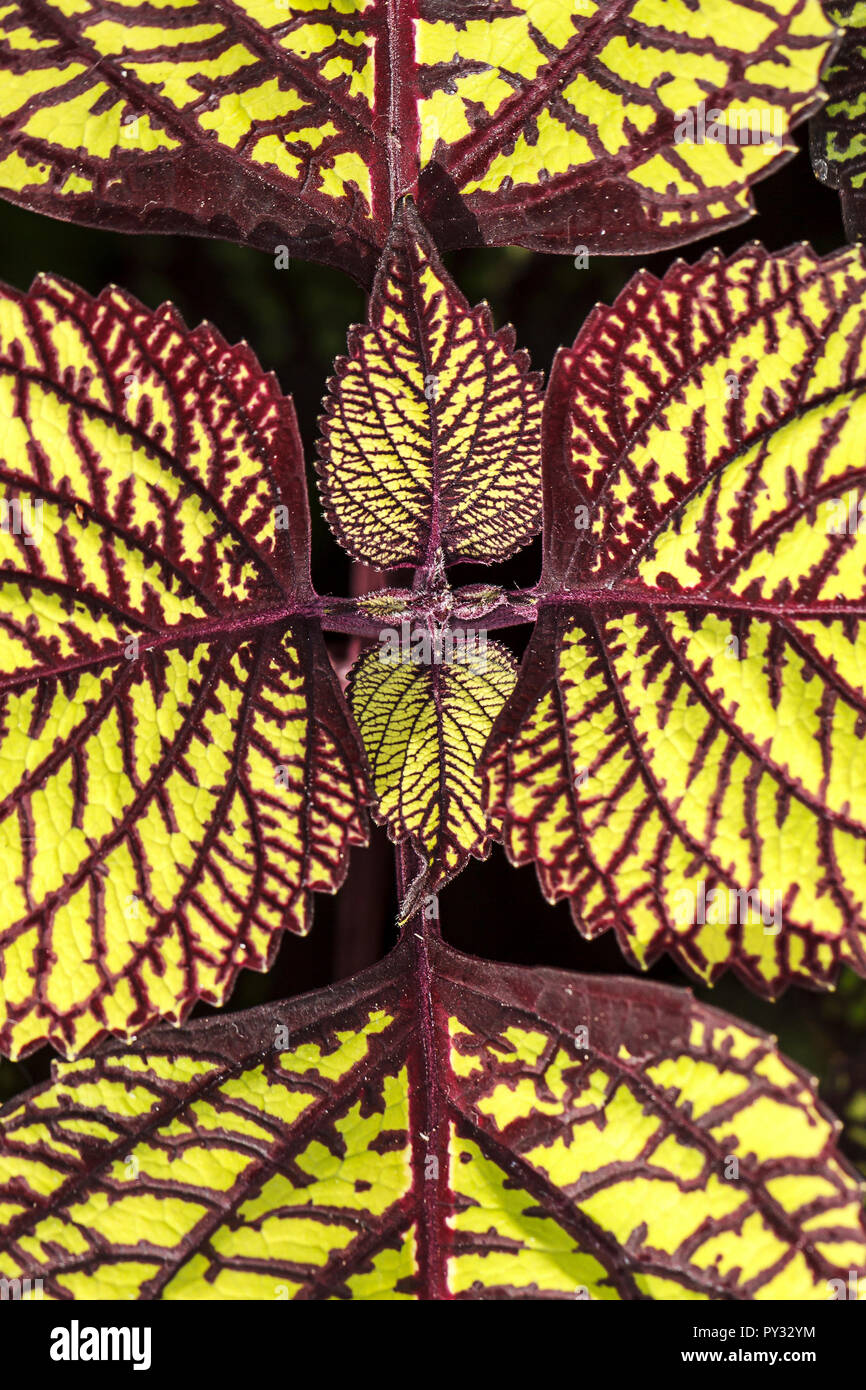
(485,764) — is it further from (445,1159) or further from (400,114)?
(400,114)

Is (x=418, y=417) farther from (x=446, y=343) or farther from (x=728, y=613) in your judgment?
(x=728, y=613)

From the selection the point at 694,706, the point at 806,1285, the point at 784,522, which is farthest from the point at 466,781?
the point at 806,1285

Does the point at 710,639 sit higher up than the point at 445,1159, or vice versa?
the point at 710,639

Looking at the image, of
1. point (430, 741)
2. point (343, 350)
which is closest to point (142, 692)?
point (430, 741)

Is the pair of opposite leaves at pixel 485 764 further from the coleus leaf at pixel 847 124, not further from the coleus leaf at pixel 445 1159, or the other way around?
the coleus leaf at pixel 847 124

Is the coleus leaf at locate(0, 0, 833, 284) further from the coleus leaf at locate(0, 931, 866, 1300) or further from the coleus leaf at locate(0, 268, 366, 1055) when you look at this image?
the coleus leaf at locate(0, 931, 866, 1300)
